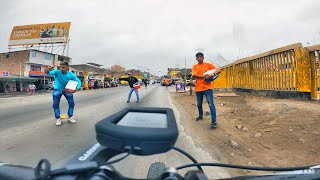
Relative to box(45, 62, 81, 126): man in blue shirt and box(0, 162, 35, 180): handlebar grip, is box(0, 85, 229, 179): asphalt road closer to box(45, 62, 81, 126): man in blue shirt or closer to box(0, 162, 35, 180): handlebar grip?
box(45, 62, 81, 126): man in blue shirt

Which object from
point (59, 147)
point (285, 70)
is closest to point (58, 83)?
point (59, 147)

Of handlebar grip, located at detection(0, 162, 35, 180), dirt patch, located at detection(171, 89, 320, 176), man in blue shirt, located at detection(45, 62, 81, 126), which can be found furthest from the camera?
man in blue shirt, located at detection(45, 62, 81, 126)

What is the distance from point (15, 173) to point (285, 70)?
10554 millimetres

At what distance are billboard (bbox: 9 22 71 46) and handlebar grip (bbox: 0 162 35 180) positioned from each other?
58.1 metres

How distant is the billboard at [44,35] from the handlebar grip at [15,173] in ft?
191

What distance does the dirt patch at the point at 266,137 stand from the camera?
158 inches

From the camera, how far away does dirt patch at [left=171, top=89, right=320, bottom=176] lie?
4023mm

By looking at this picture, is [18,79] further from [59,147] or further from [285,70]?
[59,147]

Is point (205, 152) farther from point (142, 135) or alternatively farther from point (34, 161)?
point (142, 135)

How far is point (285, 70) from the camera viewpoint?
1006 centimetres

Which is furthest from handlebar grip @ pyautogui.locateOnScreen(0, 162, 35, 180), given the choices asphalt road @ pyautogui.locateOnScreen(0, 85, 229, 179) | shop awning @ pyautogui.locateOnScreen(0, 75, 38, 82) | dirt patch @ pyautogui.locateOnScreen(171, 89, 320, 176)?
shop awning @ pyautogui.locateOnScreen(0, 75, 38, 82)

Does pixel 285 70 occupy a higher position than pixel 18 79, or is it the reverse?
pixel 18 79

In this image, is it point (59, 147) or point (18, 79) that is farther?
point (18, 79)

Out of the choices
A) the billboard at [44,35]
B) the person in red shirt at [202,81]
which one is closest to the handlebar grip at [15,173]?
the person in red shirt at [202,81]
